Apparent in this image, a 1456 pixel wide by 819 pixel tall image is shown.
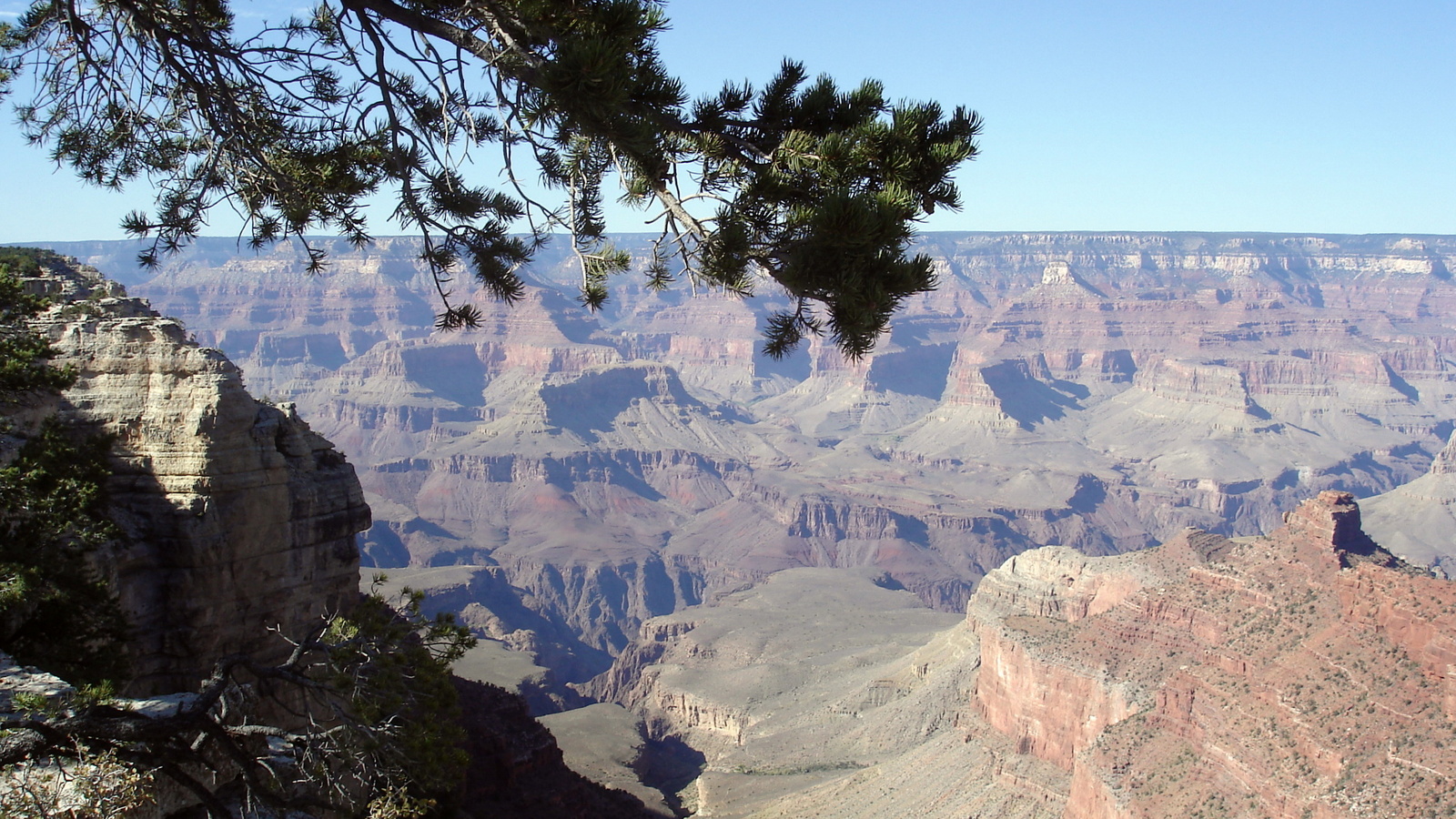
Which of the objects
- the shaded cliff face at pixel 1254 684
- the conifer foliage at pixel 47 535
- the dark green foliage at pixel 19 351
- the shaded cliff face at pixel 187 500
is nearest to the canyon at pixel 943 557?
the shaded cliff face at pixel 1254 684

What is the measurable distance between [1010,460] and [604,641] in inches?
3147

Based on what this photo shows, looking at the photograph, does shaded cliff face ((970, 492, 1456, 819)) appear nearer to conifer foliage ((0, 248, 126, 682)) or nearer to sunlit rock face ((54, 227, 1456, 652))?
conifer foliage ((0, 248, 126, 682))

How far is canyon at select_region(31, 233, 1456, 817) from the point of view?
99.5 ft

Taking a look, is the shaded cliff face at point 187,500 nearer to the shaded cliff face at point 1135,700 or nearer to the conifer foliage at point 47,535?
the conifer foliage at point 47,535

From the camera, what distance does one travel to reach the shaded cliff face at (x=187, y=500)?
42.9 feet

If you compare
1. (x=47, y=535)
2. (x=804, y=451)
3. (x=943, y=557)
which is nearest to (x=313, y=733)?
(x=47, y=535)

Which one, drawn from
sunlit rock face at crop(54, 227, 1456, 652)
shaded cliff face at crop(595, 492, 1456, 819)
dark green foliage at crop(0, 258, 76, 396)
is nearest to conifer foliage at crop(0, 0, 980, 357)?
dark green foliage at crop(0, 258, 76, 396)

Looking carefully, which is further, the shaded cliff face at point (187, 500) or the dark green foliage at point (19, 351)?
the shaded cliff face at point (187, 500)

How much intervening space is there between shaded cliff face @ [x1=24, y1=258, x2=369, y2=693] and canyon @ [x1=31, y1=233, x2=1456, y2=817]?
3.14m

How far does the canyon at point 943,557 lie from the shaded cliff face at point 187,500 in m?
3.14

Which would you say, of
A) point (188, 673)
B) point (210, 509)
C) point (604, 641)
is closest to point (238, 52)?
point (210, 509)

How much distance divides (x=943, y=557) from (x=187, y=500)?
105 metres

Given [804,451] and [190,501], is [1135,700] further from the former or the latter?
[804,451]

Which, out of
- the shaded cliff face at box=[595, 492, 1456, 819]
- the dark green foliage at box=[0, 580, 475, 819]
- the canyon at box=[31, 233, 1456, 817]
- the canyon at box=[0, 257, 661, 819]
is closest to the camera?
the dark green foliage at box=[0, 580, 475, 819]
